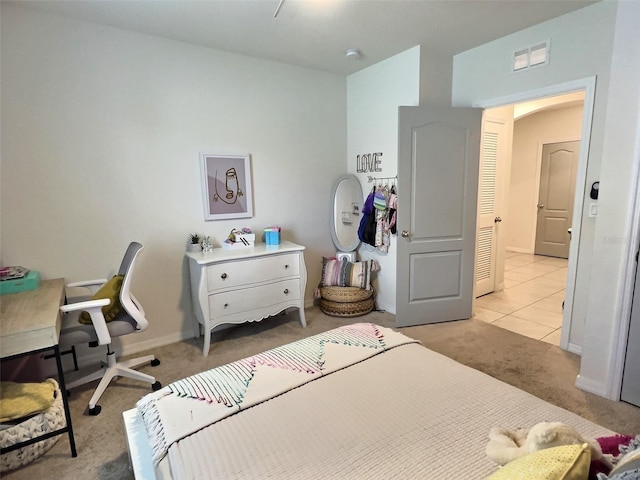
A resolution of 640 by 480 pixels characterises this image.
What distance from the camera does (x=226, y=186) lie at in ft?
10.6

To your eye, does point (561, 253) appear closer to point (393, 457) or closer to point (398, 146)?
point (398, 146)

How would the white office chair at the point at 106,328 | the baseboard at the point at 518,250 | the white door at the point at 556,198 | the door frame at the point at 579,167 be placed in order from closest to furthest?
the white office chair at the point at 106,328, the door frame at the point at 579,167, the white door at the point at 556,198, the baseboard at the point at 518,250

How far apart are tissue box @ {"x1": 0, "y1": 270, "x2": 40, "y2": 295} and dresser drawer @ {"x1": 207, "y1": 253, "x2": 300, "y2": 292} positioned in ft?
3.64

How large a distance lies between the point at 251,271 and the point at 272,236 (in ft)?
1.57

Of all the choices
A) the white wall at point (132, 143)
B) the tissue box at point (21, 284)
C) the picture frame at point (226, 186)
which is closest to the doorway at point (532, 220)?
the white wall at point (132, 143)

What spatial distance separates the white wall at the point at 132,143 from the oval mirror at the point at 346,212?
1.70 ft

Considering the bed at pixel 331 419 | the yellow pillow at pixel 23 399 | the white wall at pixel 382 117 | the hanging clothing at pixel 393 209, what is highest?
the white wall at pixel 382 117

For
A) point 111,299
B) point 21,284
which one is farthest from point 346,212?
point 21,284

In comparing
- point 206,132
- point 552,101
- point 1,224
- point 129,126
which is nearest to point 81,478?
point 1,224

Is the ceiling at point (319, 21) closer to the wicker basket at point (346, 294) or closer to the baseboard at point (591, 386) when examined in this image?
the wicker basket at point (346, 294)

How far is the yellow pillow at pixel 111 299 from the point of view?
2.33m

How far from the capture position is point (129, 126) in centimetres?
274

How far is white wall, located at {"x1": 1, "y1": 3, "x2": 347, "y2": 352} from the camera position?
2395 millimetres

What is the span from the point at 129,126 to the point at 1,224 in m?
1.11
